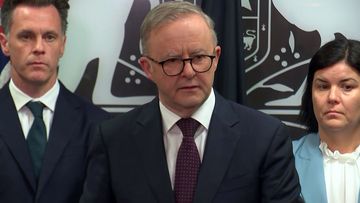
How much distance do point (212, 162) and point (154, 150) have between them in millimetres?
173

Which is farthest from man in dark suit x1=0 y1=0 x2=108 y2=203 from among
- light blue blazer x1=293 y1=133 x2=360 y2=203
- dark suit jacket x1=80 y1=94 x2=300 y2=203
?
light blue blazer x1=293 y1=133 x2=360 y2=203

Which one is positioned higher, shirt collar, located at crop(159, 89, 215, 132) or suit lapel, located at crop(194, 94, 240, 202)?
shirt collar, located at crop(159, 89, 215, 132)

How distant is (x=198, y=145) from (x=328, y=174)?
0.56 m

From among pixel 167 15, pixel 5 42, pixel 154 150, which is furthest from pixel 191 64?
pixel 5 42

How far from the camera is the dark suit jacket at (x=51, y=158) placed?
1.81 m

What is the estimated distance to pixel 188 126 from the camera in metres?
1.49

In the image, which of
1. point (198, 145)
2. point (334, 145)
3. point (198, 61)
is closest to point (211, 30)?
point (198, 61)

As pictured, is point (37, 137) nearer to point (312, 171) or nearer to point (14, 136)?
point (14, 136)

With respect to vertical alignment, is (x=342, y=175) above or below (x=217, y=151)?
below

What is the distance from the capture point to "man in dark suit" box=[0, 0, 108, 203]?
1.82 meters

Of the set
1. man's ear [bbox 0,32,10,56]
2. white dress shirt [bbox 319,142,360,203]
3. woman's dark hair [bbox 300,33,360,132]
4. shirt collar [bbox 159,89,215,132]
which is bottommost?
white dress shirt [bbox 319,142,360,203]

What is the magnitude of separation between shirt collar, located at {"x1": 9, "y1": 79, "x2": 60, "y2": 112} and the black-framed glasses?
68 centimetres

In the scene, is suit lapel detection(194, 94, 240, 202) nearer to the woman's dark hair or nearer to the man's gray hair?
the man's gray hair

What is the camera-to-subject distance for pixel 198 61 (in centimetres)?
142
